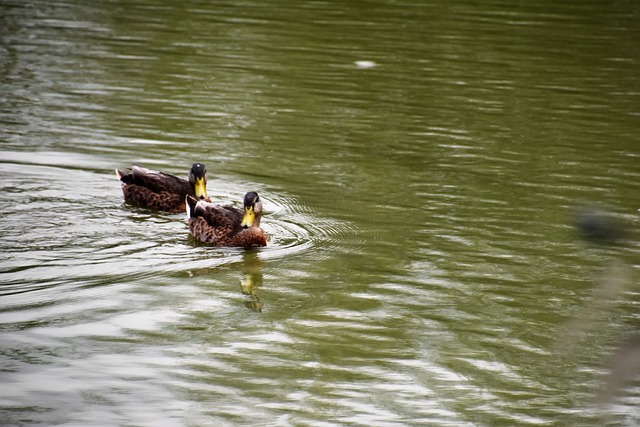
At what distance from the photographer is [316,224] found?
8.46 meters

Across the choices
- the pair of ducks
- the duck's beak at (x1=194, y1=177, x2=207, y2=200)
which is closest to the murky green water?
the pair of ducks

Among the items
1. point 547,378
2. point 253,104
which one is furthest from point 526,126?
point 547,378

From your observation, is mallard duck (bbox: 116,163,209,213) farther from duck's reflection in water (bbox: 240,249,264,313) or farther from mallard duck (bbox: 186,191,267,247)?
duck's reflection in water (bbox: 240,249,264,313)

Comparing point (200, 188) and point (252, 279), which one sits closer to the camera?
point (252, 279)

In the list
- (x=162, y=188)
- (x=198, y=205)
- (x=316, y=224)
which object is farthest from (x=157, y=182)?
(x=316, y=224)

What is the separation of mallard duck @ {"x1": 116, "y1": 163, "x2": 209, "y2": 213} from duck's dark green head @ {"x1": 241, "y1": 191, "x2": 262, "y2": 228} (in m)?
0.78

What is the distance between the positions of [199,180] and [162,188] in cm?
41

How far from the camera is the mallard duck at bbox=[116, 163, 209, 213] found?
8672 mm

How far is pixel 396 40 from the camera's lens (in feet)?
53.8

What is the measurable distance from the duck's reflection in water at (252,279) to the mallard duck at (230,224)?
0.40 feet

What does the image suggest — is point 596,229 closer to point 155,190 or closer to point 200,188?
point 200,188

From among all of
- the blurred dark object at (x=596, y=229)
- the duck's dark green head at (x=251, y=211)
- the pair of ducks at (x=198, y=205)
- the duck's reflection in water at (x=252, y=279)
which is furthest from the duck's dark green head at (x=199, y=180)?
the blurred dark object at (x=596, y=229)

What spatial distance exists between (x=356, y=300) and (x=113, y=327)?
1622 mm

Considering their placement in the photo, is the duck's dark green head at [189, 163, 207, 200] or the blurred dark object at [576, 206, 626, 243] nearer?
the blurred dark object at [576, 206, 626, 243]
